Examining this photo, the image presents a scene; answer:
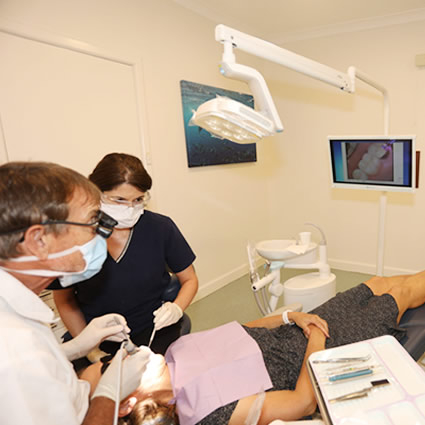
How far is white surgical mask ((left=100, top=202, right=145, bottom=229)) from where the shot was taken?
4.39ft

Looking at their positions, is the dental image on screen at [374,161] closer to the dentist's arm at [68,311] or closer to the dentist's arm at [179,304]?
the dentist's arm at [179,304]

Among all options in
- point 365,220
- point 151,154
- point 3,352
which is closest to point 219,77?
point 151,154

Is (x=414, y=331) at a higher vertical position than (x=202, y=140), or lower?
lower

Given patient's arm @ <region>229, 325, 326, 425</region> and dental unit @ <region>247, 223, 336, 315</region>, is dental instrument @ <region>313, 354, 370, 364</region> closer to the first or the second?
patient's arm @ <region>229, 325, 326, 425</region>

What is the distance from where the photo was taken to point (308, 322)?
1449 millimetres

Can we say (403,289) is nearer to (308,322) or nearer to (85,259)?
(308,322)

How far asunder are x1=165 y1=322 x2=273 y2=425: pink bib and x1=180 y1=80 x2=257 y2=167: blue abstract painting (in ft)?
5.63

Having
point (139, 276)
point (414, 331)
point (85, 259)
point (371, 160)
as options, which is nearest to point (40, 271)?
point (85, 259)

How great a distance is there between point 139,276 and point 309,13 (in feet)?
9.11

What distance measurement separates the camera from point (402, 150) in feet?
6.33

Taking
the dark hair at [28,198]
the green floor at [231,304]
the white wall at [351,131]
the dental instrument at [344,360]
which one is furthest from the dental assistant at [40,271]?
the white wall at [351,131]

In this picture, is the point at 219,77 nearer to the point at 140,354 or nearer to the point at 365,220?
the point at 365,220

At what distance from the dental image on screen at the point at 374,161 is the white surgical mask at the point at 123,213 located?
1433 millimetres

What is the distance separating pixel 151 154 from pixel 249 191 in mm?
1395
